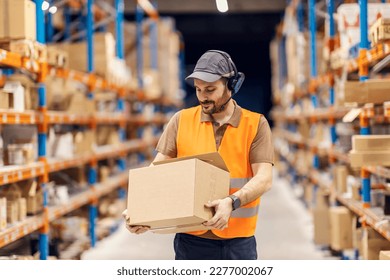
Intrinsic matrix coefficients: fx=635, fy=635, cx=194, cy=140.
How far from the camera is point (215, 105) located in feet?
10.7

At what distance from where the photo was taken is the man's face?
3.22 metres

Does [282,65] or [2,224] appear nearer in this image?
[2,224]

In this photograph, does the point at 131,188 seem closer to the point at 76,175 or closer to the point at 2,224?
the point at 2,224

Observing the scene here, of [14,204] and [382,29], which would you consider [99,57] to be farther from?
[382,29]

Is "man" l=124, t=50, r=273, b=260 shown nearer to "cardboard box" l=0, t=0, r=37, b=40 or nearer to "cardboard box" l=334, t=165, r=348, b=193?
"cardboard box" l=0, t=0, r=37, b=40

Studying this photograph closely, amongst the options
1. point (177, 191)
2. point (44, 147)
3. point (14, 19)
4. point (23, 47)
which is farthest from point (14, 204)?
point (177, 191)

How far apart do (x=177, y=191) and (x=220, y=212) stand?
0.76 feet

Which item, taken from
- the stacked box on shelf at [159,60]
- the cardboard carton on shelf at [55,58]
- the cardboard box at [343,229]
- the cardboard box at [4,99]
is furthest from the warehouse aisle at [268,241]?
the stacked box on shelf at [159,60]

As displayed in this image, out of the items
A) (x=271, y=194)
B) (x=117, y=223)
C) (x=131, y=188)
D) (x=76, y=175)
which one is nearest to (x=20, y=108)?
(x=131, y=188)

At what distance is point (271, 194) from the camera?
12.4m

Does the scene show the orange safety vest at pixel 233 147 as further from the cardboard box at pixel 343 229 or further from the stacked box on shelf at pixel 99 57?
the stacked box on shelf at pixel 99 57

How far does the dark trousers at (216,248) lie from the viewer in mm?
3379
